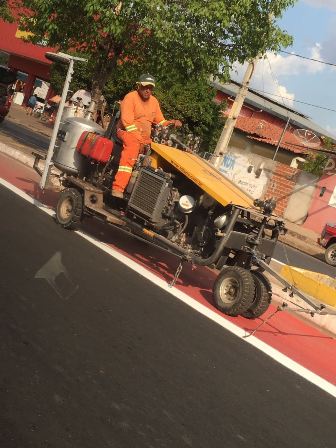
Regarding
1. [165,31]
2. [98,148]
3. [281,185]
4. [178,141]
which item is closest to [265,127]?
[281,185]

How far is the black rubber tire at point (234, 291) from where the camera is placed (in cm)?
622

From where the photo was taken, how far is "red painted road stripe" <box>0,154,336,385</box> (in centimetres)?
596

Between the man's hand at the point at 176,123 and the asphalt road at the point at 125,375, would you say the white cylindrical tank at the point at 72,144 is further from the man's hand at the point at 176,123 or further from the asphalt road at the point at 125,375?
the asphalt road at the point at 125,375

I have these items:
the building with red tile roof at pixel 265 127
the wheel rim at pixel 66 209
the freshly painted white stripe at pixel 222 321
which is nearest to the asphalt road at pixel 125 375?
the freshly painted white stripe at pixel 222 321

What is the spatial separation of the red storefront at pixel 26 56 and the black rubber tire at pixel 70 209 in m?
39.6

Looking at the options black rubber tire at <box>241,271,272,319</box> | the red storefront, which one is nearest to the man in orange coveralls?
black rubber tire at <box>241,271,272,319</box>

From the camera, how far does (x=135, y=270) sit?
7.00m

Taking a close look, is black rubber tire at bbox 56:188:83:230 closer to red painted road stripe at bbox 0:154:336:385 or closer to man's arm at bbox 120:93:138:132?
red painted road stripe at bbox 0:154:336:385

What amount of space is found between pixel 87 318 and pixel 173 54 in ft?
37.0

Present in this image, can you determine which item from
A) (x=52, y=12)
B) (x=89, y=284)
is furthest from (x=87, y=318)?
(x=52, y=12)

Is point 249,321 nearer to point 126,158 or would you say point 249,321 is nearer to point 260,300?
point 260,300

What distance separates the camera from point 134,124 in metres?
7.65

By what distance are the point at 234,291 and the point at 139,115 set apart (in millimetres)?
2897

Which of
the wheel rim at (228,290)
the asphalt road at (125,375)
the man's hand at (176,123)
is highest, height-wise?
the man's hand at (176,123)
